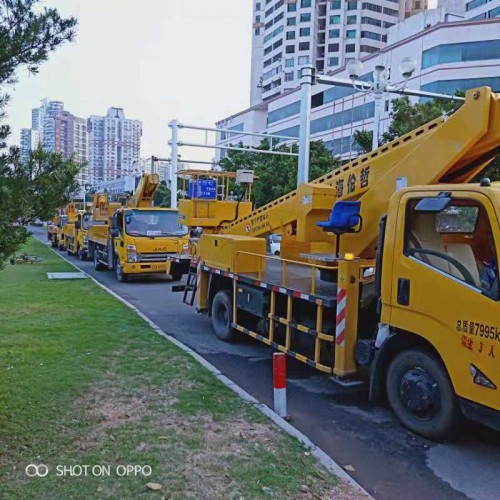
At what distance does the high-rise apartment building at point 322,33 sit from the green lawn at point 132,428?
248 feet

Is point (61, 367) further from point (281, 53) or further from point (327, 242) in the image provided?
point (281, 53)

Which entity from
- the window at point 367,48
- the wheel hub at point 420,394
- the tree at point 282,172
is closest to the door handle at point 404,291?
the wheel hub at point 420,394

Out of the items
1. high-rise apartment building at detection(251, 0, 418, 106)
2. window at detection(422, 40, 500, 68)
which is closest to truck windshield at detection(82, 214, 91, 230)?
window at detection(422, 40, 500, 68)

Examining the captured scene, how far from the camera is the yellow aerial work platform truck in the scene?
4.20 meters

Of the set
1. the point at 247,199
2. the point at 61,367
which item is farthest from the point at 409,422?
the point at 247,199

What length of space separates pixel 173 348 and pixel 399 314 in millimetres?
3492

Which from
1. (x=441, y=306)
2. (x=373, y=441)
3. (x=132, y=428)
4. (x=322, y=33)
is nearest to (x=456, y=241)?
(x=441, y=306)

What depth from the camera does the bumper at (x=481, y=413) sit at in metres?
4.03

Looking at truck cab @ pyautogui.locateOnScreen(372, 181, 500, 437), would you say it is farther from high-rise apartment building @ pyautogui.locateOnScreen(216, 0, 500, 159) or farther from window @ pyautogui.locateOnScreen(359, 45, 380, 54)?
window @ pyautogui.locateOnScreen(359, 45, 380, 54)

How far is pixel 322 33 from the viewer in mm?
82688

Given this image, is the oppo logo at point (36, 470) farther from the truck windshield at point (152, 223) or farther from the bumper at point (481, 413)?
the truck windshield at point (152, 223)

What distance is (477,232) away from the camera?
4.51 metres

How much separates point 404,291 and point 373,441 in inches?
53.7

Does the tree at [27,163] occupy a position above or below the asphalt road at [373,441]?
above
